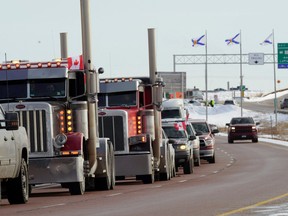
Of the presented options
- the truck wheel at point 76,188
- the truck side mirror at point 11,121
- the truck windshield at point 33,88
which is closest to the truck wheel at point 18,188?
the truck side mirror at point 11,121

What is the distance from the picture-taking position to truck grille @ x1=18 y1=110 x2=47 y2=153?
81.3ft

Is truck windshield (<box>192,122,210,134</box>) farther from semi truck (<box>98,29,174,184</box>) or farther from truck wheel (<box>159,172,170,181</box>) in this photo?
truck wheel (<box>159,172,170,181</box>)

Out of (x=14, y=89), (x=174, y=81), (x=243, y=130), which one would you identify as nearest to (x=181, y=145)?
(x=14, y=89)

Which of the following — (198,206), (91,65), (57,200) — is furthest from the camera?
(91,65)

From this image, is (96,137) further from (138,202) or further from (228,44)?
(228,44)

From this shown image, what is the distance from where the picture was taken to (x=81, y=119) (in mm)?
25906

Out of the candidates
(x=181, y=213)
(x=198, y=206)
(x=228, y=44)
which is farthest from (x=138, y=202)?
(x=228, y=44)

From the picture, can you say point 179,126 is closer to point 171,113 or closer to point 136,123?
point 136,123

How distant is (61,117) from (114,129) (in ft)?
14.6

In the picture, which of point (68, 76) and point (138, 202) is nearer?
point (138, 202)

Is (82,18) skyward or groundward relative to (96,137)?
skyward

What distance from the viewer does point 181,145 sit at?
3834cm

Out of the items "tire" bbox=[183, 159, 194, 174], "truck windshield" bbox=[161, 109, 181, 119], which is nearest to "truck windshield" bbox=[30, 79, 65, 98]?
"tire" bbox=[183, 159, 194, 174]

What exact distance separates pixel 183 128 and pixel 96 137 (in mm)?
15070
